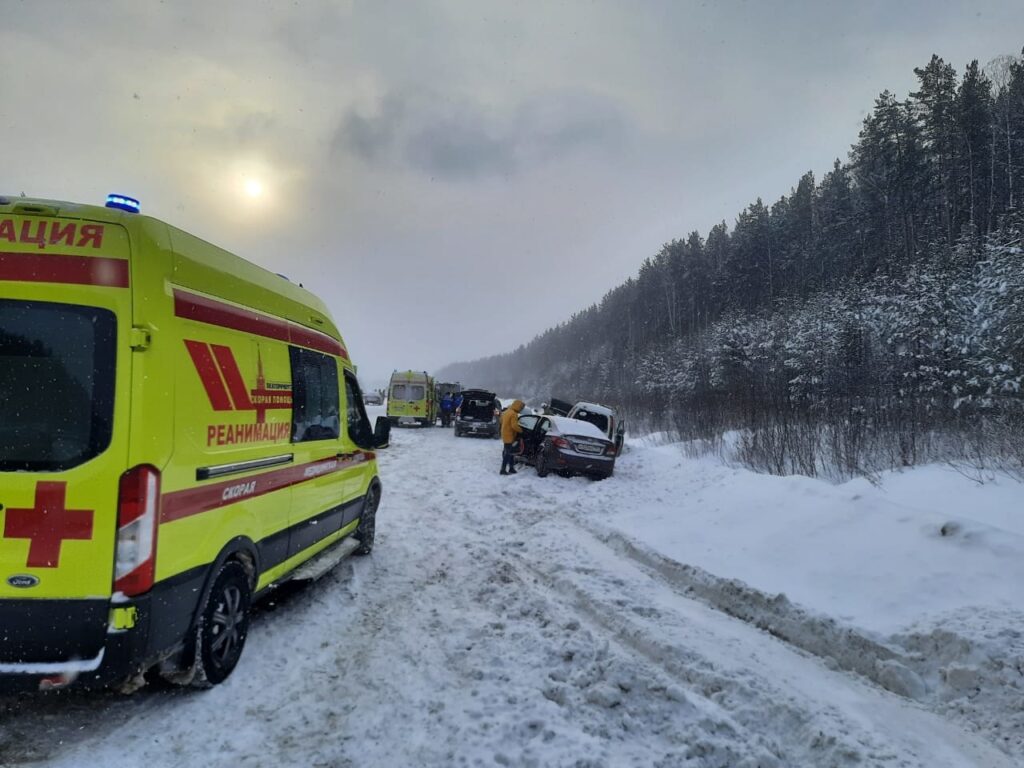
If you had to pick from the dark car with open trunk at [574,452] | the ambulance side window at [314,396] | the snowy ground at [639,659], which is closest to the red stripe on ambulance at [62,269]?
the ambulance side window at [314,396]

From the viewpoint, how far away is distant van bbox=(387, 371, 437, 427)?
30.6 meters

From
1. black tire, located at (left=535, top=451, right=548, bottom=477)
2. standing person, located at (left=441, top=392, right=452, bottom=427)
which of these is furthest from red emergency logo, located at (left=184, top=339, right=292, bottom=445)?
standing person, located at (left=441, top=392, right=452, bottom=427)

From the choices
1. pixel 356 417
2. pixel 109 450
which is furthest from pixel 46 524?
pixel 356 417

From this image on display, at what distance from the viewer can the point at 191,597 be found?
3246mm

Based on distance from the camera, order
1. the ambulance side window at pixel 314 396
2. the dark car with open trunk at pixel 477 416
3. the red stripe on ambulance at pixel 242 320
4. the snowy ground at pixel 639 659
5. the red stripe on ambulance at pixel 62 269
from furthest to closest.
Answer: the dark car with open trunk at pixel 477 416, the ambulance side window at pixel 314 396, the red stripe on ambulance at pixel 242 320, the snowy ground at pixel 639 659, the red stripe on ambulance at pixel 62 269

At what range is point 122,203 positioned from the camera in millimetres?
3322

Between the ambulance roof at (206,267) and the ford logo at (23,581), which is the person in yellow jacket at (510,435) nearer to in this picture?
the ambulance roof at (206,267)

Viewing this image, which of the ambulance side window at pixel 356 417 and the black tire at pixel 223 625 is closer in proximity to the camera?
the black tire at pixel 223 625

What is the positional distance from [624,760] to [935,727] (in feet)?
7.14

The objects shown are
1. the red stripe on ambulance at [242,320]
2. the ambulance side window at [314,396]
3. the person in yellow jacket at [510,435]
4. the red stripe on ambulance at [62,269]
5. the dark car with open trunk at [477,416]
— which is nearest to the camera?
the red stripe on ambulance at [62,269]

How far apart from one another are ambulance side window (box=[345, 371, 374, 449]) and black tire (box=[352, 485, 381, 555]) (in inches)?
31.1

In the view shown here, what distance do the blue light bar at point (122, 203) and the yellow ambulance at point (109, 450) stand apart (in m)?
0.01

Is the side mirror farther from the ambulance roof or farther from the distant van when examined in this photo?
the distant van

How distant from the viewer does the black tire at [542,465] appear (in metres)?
13.9
